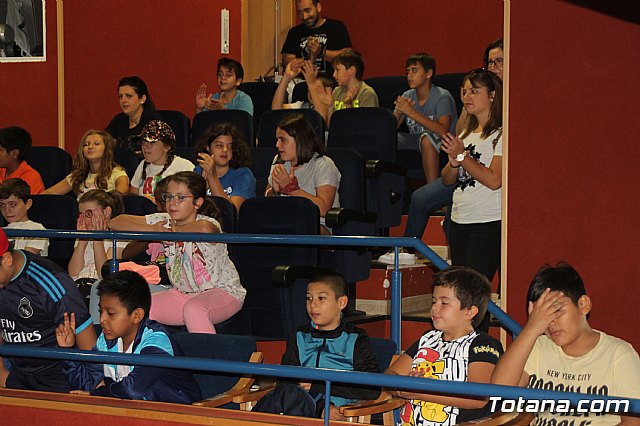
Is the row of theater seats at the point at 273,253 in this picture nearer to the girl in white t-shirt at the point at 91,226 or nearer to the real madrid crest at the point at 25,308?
the girl in white t-shirt at the point at 91,226

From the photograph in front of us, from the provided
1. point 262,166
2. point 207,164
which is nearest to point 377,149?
point 262,166

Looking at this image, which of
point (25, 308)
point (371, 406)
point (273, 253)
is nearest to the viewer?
point (371, 406)

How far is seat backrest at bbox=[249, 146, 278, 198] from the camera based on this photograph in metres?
6.48

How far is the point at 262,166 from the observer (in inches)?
256

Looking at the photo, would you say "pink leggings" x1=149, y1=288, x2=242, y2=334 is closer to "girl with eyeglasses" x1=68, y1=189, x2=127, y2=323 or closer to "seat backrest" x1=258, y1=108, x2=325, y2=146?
"girl with eyeglasses" x1=68, y1=189, x2=127, y2=323

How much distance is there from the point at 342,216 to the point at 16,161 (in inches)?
107

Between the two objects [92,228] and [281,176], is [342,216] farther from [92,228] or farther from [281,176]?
[92,228]

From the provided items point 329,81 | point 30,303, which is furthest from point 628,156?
point 329,81

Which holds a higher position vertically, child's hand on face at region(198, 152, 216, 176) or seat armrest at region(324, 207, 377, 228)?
child's hand on face at region(198, 152, 216, 176)

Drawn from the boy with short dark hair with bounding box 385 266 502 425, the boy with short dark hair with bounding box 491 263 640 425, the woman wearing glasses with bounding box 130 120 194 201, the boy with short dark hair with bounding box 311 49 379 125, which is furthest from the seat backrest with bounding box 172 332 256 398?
the boy with short dark hair with bounding box 311 49 379 125

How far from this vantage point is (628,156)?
4.21m

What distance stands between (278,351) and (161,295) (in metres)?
0.72

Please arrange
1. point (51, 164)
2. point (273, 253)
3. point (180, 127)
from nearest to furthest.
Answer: point (273, 253) → point (51, 164) → point (180, 127)

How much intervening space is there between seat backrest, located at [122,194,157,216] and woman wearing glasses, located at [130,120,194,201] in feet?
1.41
